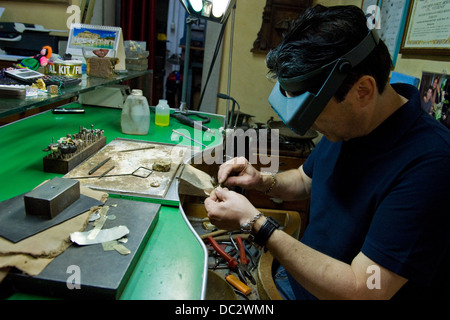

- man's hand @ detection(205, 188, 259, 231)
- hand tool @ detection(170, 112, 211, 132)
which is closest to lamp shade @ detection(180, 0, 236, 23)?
hand tool @ detection(170, 112, 211, 132)

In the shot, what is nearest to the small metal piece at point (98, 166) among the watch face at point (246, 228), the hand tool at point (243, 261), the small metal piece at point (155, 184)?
the small metal piece at point (155, 184)

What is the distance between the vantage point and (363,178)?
0.97m

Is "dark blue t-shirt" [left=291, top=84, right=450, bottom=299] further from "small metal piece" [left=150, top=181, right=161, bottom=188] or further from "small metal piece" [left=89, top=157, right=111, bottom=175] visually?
"small metal piece" [left=89, top=157, right=111, bottom=175]

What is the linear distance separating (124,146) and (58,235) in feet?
2.69

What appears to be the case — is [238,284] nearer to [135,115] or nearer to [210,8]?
[135,115]

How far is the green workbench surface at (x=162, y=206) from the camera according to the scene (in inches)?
29.6

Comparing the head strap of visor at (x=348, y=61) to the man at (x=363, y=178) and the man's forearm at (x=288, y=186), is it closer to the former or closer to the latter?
the man at (x=363, y=178)

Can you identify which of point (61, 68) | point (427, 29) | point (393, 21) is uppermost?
point (393, 21)

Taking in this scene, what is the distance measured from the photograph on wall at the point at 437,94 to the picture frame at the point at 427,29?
10cm

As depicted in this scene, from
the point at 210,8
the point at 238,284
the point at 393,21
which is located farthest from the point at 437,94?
the point at 238,284

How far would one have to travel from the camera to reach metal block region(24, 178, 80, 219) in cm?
85

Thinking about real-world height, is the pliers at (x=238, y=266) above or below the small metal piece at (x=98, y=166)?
below

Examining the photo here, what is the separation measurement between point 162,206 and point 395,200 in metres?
0.73
